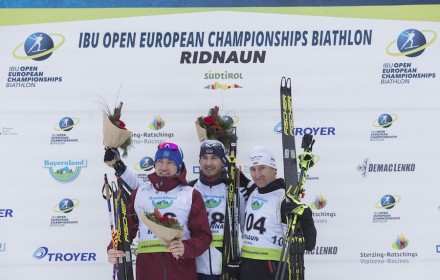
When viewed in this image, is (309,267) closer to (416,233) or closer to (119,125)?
(416,233)

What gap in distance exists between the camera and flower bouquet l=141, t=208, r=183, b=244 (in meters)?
3.71

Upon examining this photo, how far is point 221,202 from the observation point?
438cm

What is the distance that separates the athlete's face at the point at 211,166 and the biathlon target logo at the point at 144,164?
1.19 meters

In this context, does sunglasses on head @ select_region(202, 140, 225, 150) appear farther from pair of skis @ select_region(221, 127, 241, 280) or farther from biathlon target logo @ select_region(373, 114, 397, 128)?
biathlon target logo @ select_region(373, 114, 397, 128)

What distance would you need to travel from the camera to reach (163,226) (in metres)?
3.71

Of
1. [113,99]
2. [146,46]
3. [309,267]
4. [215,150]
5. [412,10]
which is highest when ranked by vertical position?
[412,10]

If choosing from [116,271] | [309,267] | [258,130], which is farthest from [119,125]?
[309,267]

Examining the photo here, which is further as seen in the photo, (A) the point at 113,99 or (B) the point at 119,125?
(A) the point at 113,99

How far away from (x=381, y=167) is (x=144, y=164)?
2.30 meters

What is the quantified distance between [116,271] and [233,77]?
2154 mm

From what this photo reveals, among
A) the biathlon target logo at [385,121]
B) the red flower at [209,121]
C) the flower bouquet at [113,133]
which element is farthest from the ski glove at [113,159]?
the biathlon target logo at [385,121]

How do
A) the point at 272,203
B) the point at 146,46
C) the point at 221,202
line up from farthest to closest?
the point at 146,46 → the point at 221,202 → the point at 272,203

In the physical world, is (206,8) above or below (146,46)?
above

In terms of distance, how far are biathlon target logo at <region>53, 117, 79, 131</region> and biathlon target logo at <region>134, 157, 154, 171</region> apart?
0.72 metres
